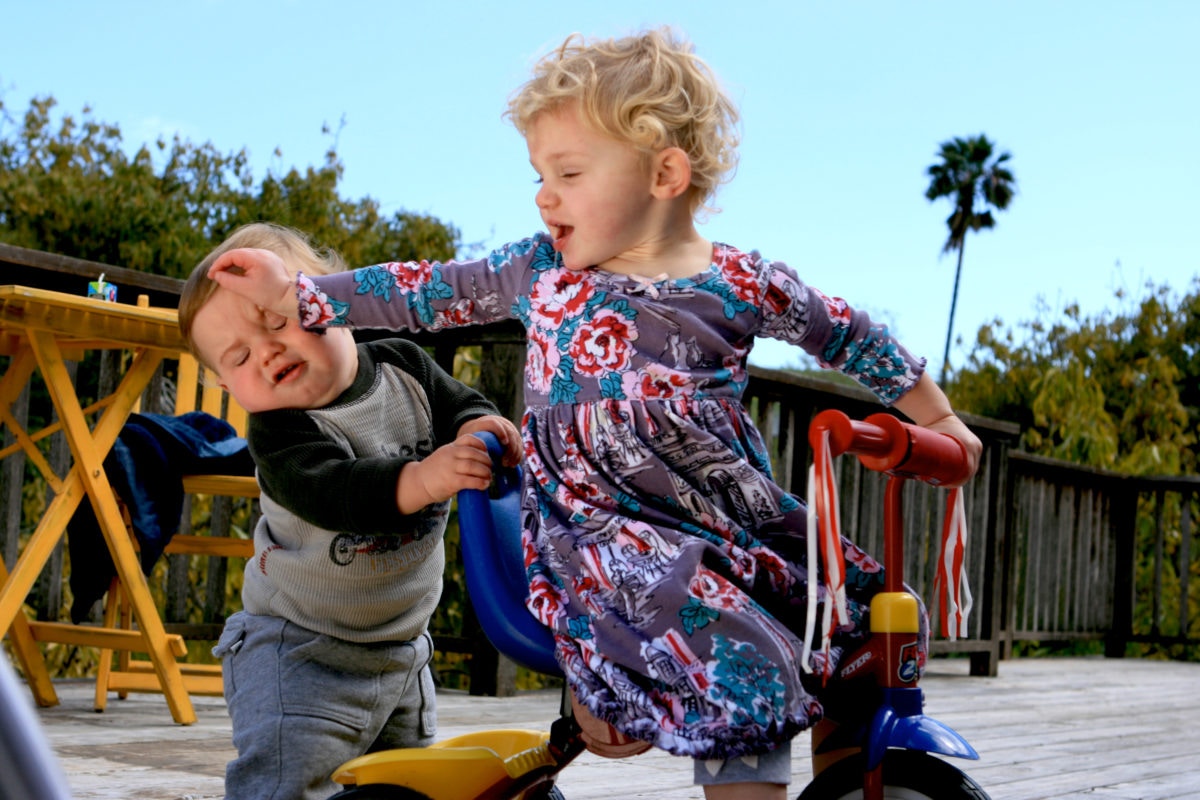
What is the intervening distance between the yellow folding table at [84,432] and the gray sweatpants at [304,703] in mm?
1283

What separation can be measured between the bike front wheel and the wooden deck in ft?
3.60

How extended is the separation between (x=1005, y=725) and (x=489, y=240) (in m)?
11.2

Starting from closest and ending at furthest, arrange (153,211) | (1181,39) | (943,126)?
1. (153,211)
2. (1181,39)
3. (943,126)

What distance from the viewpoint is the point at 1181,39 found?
65.1ft

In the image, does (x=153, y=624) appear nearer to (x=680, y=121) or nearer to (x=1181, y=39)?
(x=680, y=121)

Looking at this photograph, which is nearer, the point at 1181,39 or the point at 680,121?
the point at 680,121

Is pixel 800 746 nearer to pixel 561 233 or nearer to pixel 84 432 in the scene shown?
pixel 84 432

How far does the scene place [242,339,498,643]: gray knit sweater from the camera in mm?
1440

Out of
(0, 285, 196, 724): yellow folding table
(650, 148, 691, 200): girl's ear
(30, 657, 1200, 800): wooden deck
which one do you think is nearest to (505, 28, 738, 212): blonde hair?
(650, 148, 691, 200): girl's ear

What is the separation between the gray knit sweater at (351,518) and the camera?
4.73 ft

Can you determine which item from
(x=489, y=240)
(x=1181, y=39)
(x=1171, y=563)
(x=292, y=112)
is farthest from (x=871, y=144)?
(x=1171, y=563)

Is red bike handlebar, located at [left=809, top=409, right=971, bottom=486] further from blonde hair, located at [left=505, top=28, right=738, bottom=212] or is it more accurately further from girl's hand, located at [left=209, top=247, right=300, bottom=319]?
girl's hand, located at [left=209, top=247, right=300, bottom=319]

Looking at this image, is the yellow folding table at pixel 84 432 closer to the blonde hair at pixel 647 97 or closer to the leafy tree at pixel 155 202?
the blonde hair at pixel 647 97

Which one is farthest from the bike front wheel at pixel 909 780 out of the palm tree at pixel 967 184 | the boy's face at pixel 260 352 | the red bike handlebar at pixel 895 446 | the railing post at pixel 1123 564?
the palm tree at pixel 967 184
